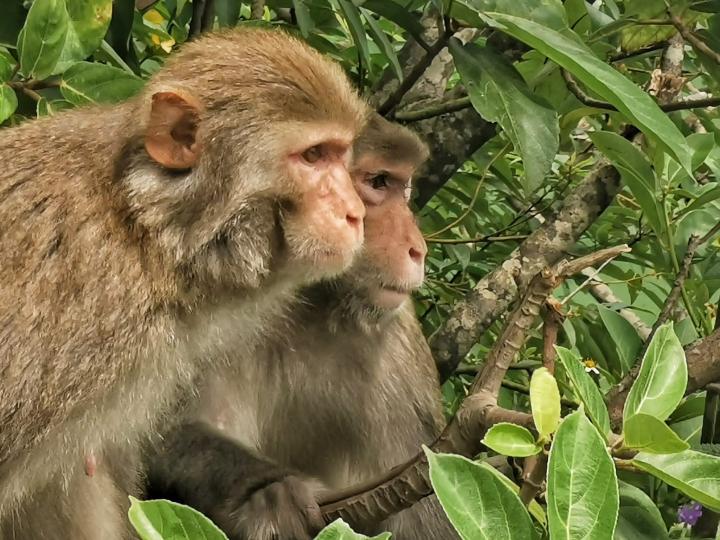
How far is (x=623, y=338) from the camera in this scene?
2623mm

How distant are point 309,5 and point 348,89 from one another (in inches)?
34.6

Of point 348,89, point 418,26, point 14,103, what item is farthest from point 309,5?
point 14,103

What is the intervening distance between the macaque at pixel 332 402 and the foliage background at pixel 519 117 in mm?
251

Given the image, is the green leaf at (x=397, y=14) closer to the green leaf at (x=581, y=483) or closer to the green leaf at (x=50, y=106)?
the green leaf at (x=50, y=106)

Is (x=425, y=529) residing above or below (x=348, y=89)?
below

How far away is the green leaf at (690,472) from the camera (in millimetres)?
1277

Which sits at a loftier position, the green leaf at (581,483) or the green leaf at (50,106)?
the green leaf at (581,483)

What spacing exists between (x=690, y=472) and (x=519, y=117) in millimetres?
965

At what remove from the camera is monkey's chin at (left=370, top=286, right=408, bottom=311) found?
2.34 metres

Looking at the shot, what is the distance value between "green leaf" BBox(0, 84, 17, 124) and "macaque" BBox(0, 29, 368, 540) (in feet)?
0.36

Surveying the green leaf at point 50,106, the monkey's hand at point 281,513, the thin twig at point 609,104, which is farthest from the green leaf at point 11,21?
the thin twig at point 609,104

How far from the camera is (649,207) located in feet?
7.82

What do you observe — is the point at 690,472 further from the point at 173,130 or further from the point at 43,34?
the point at 43,34

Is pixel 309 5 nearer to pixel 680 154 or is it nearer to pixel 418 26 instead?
pixel 418 26
